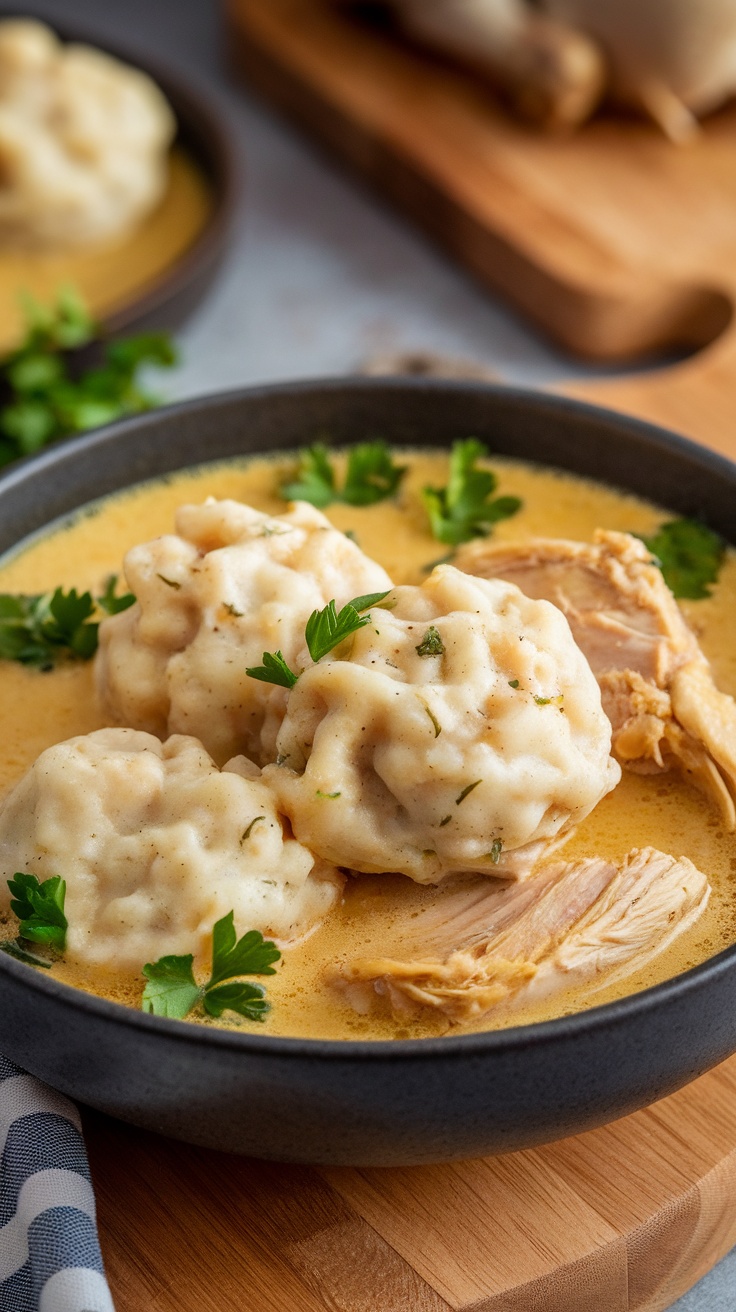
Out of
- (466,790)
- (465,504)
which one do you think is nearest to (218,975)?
(466,790)

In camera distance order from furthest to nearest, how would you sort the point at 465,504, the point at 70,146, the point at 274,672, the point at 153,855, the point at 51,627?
the point at 70,146 < the point at 465,504 < the point at 51,627 < the point at 274,672 < the point at 153,855

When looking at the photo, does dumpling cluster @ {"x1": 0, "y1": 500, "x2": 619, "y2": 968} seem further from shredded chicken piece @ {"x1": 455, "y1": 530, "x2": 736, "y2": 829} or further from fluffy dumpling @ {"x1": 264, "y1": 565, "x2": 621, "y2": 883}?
shredded chicken piece @ {"x1": 455, "y1": 530, "x2": 736, "y2": 829}

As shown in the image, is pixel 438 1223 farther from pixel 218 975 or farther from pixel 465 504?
pixel 465 504

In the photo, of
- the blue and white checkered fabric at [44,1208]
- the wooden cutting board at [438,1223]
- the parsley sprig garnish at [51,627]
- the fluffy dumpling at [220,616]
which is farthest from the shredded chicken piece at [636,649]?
the blue and white checkered fabric at [44,1208]

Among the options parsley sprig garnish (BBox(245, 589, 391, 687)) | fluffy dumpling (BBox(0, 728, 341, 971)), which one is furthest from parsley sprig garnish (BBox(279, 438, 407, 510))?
fluffy dumpling (BBox(0, 728, 341, 971))

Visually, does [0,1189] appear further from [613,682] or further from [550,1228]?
[613,682]

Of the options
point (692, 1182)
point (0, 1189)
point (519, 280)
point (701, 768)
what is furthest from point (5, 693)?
point (519, 280)
